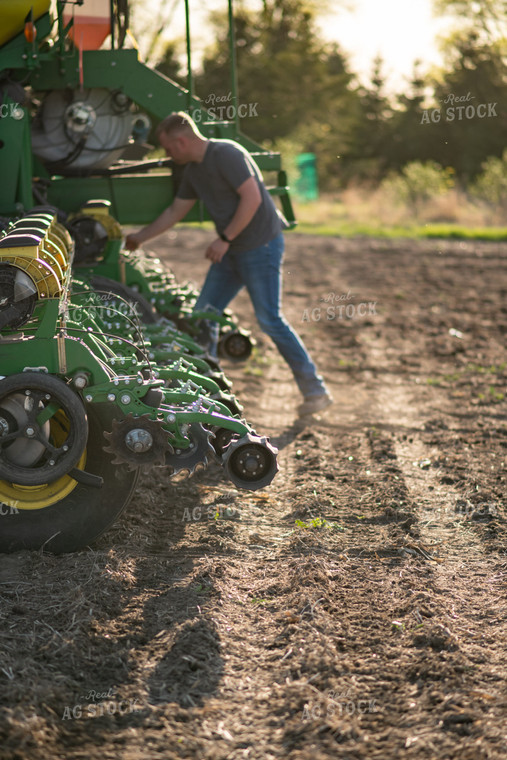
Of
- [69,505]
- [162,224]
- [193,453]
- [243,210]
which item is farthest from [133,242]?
[69,505]

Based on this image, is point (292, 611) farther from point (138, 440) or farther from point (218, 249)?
point (218, 249)

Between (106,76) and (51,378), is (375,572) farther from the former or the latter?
(106,76)

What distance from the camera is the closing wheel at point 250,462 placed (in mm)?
4812

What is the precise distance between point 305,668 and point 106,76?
575 cm

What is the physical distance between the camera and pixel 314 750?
10.8ft

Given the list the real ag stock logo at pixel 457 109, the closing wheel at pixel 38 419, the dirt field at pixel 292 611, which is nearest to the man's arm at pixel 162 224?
the dirt field at pixel 292 611

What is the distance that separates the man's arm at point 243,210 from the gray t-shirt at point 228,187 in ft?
0.19

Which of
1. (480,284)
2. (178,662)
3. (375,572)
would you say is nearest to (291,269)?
(480,284)

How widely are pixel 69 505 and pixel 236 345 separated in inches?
166

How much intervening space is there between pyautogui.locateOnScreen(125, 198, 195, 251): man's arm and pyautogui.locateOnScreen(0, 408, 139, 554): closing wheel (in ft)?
10.7

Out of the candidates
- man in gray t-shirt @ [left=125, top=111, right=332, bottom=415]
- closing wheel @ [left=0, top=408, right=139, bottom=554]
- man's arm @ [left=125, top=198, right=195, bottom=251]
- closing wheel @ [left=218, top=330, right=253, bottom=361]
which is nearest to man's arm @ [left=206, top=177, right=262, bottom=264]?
man in gray t-shirt @ [left=125, top=111, right=332, bottom=415]

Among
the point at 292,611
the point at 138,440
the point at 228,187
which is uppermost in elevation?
the point at 228,187

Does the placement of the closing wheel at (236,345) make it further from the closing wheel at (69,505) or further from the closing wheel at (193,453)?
the closing wheel at (69,505)

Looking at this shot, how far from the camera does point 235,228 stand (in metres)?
7.06
